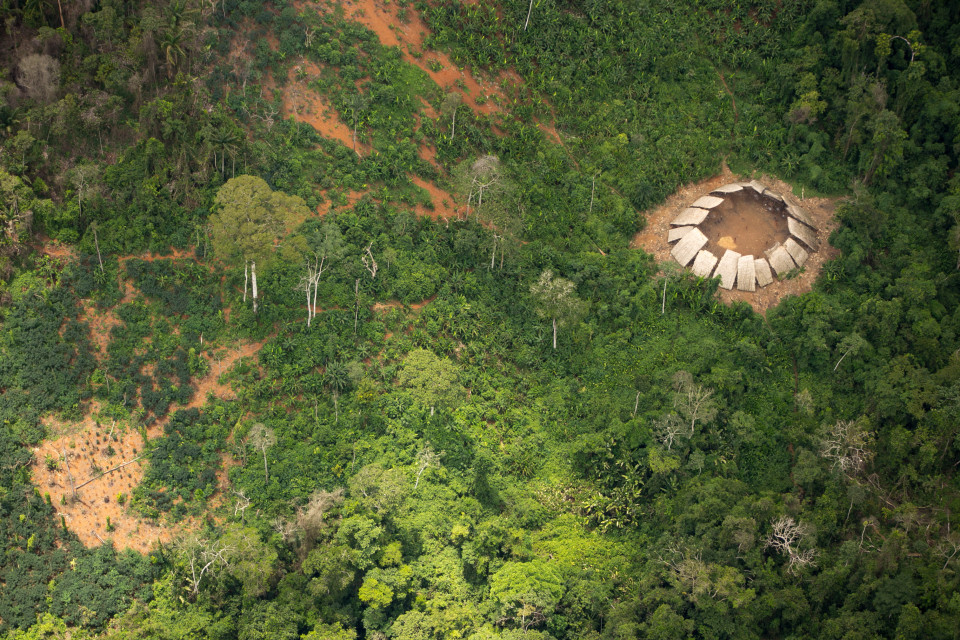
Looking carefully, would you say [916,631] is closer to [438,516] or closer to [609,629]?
[609,629]

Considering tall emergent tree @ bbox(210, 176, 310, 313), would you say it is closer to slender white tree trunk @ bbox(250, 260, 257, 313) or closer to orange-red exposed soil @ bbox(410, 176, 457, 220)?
slender white tree trunk @ bbox(250, 260, 257, 313)

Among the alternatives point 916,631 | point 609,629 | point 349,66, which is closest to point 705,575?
point 609,629

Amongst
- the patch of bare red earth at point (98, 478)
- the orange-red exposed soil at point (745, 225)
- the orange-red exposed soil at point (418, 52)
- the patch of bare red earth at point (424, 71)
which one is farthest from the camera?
the orange-red exposed soil at point (418, 52)

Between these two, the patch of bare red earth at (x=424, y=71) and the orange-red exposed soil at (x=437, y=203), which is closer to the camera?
the orange-red exposed soil at (x=437, y=203)

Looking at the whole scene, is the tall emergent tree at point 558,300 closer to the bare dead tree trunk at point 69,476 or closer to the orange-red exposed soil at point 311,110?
the orange-red exposed soil at point 311,110

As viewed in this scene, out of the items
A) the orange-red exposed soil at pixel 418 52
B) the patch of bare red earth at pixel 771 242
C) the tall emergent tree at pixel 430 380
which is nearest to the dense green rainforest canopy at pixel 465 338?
the tall emergent tree at pixel 430 380

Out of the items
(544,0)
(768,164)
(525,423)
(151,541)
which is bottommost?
(151,541)

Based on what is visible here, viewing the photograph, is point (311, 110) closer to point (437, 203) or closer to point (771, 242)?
point (437, 203)
